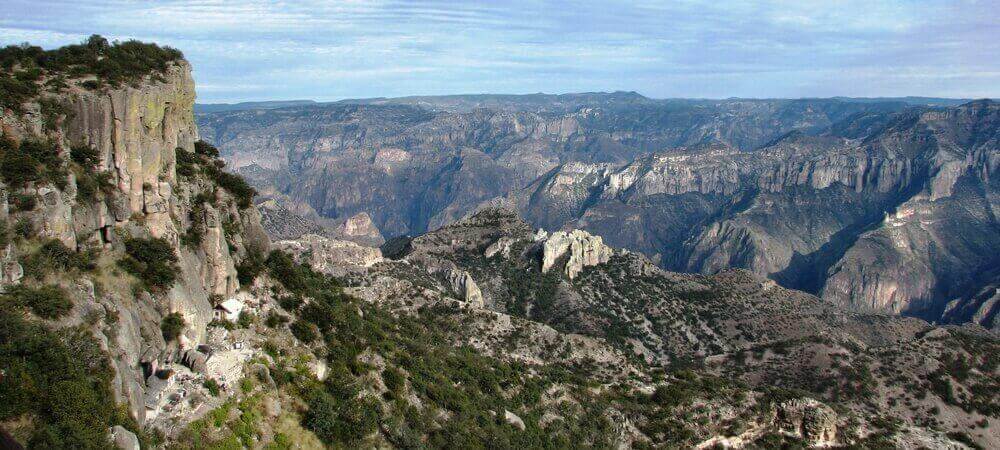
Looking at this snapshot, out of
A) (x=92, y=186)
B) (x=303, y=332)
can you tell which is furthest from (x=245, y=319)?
(x=92, y=186)

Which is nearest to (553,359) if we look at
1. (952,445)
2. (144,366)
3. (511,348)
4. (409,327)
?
(511,348)

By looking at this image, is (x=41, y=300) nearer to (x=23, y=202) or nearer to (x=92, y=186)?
(x=23, y=202)

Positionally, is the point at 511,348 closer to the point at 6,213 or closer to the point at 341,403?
the point at 341,403

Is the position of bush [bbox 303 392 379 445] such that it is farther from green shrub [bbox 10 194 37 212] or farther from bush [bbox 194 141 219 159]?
bush [bbox 194 141 219 159]

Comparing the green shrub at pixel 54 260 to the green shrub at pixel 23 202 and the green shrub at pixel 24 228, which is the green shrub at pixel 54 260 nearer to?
the green shrub at pixel 24 228

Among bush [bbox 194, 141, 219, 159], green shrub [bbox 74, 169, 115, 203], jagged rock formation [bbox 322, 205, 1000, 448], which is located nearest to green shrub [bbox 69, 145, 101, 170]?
green shrub [bbox 74, 169, 115, 203]
